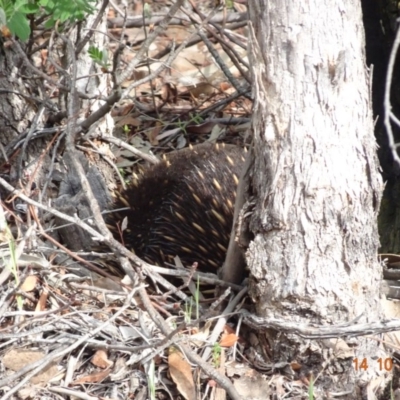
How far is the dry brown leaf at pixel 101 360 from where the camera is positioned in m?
2.56

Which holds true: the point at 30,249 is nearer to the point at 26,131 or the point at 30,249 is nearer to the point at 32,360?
the point at 32,360

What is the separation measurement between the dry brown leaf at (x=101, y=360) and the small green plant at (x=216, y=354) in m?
0.34

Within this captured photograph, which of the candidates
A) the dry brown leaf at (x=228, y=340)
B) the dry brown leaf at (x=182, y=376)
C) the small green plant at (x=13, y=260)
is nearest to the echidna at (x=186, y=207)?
the dry brown leaf at (x=228, y=340)

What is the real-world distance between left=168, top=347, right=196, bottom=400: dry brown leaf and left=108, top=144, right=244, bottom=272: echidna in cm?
69

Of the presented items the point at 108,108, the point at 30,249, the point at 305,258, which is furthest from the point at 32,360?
the point at 108,108

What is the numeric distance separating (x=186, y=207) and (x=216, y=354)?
0.99 meters

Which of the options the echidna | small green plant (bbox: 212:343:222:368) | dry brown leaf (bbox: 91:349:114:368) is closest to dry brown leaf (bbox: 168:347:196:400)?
small green plant (bbox: 212:343:222:368)

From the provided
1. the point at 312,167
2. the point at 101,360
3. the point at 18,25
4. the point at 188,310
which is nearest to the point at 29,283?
the point at 101,360

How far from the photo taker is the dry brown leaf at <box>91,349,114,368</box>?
256 cm

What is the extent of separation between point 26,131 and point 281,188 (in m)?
1.63

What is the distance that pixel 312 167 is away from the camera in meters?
2.34

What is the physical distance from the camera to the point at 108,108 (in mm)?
3234
